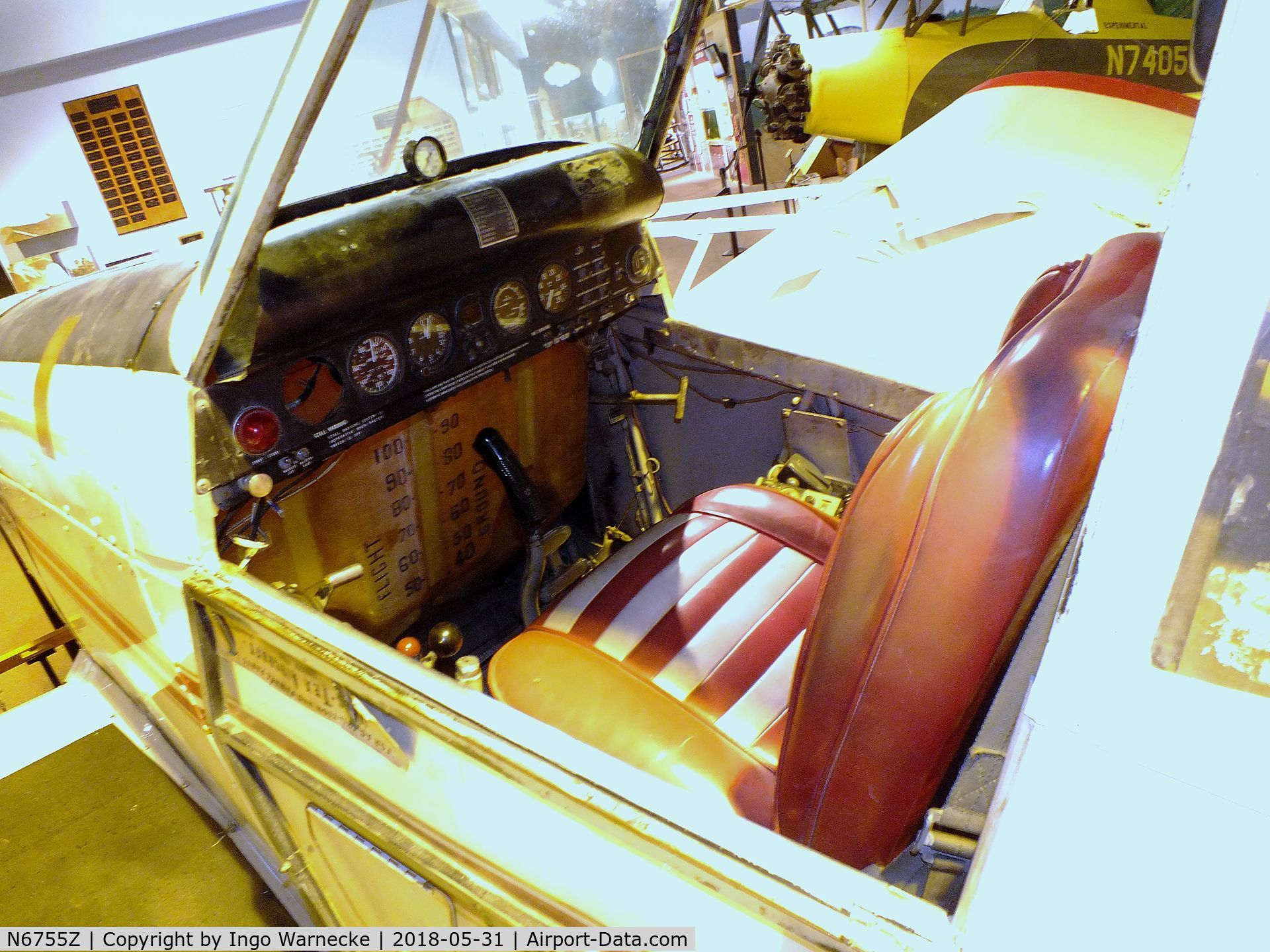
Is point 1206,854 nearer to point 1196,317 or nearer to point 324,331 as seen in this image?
point 1196,317

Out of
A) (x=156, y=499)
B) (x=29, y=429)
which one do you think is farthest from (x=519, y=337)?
(x=29, y=429)

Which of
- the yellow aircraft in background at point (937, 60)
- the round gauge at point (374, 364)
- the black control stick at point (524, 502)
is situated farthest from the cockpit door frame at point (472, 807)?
the yellow aircraft in background at point (937, 60)

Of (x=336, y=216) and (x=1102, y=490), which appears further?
(x=336, y=216)

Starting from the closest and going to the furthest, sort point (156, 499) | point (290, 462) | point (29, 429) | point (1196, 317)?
point (1196, 317)
point (156, 499)
point (290, 462)
point (29, 429)

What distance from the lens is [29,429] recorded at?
4.37 feet

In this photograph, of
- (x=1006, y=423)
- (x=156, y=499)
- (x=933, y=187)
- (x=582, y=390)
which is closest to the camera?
(x=1006, y=423)

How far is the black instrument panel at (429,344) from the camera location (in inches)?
47.1

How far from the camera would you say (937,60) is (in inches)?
161

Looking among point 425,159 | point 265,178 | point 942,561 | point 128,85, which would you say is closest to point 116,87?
point 128,85

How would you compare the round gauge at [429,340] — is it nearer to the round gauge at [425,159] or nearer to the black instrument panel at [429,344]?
the black instrument panel at [429,344]

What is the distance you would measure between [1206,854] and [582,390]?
1700 mm

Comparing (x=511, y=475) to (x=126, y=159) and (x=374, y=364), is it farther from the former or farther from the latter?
(x=126, y=159)

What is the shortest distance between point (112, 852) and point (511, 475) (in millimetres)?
1182

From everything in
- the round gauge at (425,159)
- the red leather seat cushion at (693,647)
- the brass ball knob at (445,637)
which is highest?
the round gauge at (425,159)
